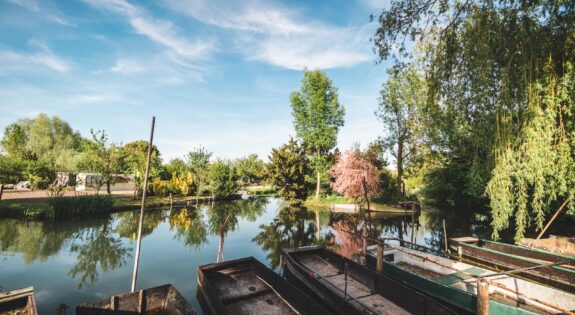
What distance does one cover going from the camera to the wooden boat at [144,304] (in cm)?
641

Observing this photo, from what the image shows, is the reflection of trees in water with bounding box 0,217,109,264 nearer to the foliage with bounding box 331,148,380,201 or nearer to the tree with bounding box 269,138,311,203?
the tree with bounding box 269,138,311,203

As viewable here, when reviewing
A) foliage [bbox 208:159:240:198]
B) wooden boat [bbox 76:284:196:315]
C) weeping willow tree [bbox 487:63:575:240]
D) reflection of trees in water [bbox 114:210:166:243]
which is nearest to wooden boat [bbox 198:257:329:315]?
wooden boat [bbox 76:284:196:315]

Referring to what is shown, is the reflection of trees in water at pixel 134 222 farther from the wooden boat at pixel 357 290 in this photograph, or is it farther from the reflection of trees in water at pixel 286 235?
the wooden boat at pixel 357 290

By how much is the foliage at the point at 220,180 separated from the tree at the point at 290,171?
637cm

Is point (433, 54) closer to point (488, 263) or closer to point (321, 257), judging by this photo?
point (321, 257)

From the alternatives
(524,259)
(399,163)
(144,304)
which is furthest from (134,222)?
(399,163)

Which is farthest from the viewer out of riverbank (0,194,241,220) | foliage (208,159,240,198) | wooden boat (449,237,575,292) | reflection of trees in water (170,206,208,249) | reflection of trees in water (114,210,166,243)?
foliage (208,159,240,198)

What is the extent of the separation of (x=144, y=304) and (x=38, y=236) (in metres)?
15.0

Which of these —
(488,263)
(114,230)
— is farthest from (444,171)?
(114,230)

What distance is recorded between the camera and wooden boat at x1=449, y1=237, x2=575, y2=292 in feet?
31.3

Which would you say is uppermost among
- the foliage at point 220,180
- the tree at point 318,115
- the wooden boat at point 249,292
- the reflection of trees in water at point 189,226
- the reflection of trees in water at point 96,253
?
the tree at point 318,115

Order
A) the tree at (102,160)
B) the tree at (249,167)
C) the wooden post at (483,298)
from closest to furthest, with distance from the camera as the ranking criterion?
1. the wooden post at (483,298)
2. the tree at (102,160)
3. the tree at (249,167)

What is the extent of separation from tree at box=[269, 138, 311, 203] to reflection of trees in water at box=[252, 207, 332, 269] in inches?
339

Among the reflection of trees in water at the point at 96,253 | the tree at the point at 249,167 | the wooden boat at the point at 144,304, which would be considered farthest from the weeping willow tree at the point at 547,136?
the tree at the point at 249,167
